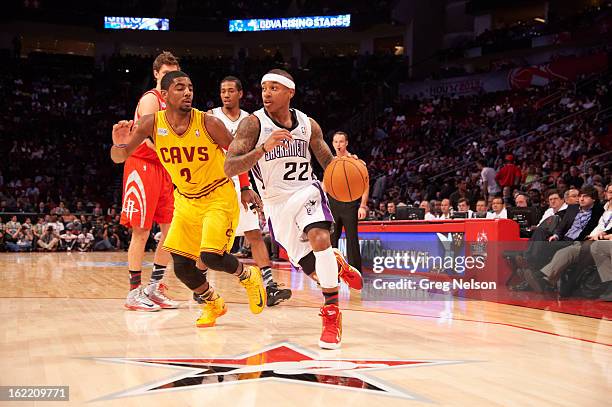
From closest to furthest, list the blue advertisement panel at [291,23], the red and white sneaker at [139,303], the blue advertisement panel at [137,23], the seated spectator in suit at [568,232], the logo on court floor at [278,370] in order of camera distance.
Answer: the logo on court floor at [278,370], the red and white sneaker at [139,303], the seated spectator in suit at [568,232], the blue advertisement panel at [137,23], the blue advertisement panel at [291,23]

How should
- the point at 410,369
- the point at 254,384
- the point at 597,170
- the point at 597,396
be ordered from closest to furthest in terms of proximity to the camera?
the point at 597,396, the point at 254,384, the point at 410,369, the point at 597,170

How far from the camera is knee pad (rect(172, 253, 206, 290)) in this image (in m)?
4.60

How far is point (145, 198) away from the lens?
218 inches

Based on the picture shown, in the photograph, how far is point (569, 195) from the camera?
287 inches

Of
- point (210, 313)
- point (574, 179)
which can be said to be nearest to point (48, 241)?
point (574, 179)

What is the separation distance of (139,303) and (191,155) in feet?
5.48

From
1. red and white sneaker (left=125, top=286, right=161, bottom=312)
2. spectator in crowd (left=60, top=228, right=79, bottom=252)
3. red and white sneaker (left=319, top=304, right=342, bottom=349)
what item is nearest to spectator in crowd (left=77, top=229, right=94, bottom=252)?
spectator in crowd (left=60, top=228, right=79, bottom=252)

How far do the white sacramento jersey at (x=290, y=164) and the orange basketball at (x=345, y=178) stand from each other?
0.47ft

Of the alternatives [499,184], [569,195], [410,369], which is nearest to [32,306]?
[410,369]

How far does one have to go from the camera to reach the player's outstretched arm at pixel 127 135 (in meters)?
4.61

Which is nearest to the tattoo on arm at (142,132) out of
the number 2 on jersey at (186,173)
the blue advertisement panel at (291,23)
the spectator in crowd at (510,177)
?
the number 2 on jersey at (186,173)

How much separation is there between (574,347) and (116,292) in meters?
4.92

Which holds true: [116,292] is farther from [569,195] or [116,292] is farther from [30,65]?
[30,65]

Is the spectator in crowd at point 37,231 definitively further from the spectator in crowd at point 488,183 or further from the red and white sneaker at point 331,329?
the red and white sneaker at point 331,329
